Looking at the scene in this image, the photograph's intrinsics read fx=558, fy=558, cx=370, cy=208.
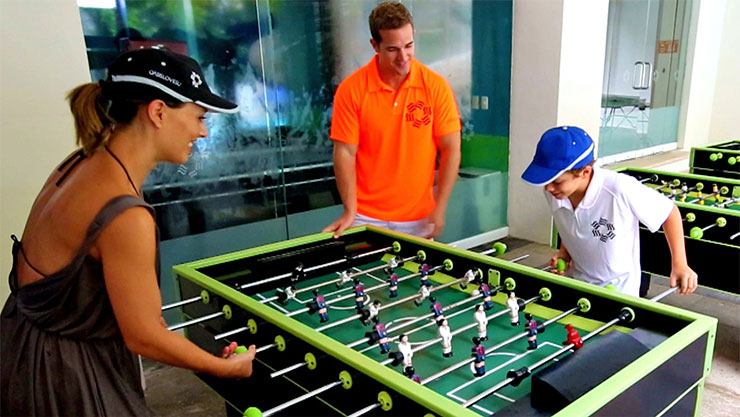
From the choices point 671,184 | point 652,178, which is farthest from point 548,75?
point 671,184

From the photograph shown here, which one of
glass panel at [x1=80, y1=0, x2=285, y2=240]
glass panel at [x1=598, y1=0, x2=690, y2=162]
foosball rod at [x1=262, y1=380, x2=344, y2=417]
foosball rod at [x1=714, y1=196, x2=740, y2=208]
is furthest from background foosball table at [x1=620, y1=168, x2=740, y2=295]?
glass panel at [x1=598, y1=0, x2=690, y2=162]

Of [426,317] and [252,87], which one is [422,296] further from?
[252,87]

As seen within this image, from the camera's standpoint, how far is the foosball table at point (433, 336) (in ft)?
3.81

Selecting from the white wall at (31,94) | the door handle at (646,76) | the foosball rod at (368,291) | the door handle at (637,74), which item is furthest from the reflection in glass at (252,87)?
the door handle at (646,76)

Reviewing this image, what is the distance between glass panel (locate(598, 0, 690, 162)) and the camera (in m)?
5.59

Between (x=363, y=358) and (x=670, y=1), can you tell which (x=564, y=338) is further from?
(x=670, y=1)

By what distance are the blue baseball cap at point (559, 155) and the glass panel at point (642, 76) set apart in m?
3.89

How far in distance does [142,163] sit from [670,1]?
6.34 metres

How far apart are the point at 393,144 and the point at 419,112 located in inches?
7.1

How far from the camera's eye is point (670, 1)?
5938 millimetres

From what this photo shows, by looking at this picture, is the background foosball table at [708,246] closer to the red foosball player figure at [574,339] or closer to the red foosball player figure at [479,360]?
the red foosball player figure at [574,339]

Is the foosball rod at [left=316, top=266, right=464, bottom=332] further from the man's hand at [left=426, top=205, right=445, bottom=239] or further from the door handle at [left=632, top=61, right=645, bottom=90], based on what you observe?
the door handle at [left=632, top=61, right=645, bottom=90]

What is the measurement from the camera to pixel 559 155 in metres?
1.91

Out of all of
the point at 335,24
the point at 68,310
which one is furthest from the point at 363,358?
the point at 335,24
